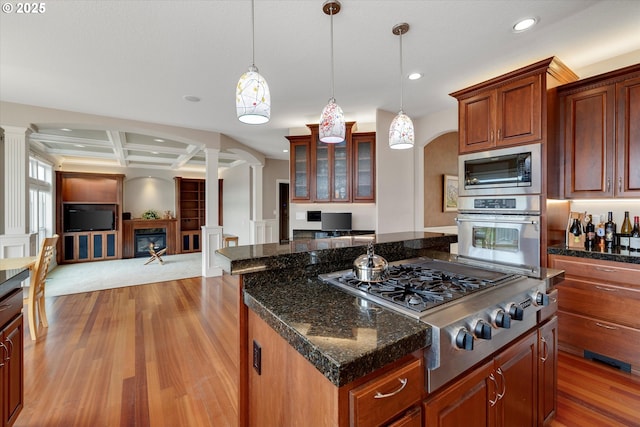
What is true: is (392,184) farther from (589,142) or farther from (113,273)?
(113,273)

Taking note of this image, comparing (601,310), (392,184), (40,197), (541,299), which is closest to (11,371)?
(541,299)

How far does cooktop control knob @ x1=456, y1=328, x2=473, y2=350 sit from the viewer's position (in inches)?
34.6

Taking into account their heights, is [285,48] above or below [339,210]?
above

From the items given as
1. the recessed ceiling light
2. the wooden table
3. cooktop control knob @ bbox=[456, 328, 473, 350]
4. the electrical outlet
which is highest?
the recessed ceiling light

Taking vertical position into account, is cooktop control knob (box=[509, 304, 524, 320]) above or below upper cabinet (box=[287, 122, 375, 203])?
below

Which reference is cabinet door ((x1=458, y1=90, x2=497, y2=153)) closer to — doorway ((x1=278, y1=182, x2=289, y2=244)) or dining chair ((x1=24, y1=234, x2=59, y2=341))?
dining chair ((x1=24, y1=234, x2=59, y2=341))

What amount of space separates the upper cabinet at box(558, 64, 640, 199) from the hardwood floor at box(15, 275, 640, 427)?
4.79ft

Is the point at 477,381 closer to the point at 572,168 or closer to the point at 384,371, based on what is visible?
the point at 384,371

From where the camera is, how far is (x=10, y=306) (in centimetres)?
149

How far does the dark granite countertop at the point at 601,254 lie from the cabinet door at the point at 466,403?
1826 mm

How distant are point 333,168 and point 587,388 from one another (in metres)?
3.43

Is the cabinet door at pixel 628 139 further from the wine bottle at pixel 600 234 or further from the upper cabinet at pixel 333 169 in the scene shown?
the upper cabinet at pixel 333 169

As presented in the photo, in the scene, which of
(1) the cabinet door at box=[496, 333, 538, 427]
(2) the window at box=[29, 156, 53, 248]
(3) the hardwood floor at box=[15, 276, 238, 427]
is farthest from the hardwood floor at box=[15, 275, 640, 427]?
(2) the window at box=[29, 156, 53, 248]

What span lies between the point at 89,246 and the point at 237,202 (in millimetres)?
3642
